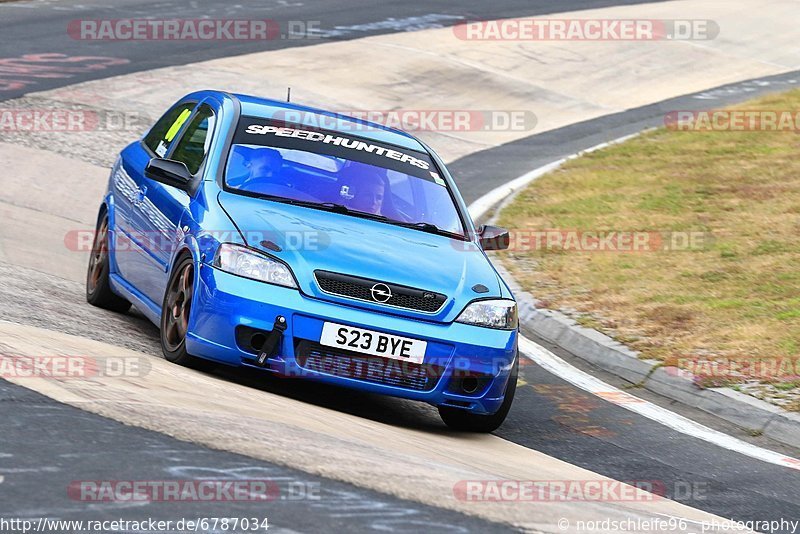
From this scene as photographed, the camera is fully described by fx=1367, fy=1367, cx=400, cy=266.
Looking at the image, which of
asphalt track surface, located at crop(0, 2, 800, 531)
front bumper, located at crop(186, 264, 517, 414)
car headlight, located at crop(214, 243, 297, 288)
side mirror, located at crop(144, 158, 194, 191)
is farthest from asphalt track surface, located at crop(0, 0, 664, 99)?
front bumper, located at crop(186, 264, 517, 414)

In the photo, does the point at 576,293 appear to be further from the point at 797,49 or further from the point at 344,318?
the point at 797,49

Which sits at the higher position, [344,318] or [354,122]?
[354,122]

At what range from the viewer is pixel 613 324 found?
997 cm

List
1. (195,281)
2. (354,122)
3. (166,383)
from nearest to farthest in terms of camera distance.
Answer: (166,383), (195,281), (354,122)

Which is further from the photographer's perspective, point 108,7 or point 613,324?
point 108,7

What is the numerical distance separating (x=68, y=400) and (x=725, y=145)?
12830 millimetres

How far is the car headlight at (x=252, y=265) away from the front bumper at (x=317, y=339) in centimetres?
4

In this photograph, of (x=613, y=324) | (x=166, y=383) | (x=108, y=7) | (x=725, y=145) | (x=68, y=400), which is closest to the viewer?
(x=68, y=400)

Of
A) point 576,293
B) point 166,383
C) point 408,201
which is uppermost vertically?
point 408,201

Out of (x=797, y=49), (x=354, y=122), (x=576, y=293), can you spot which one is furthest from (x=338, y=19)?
(x=354, y=122)

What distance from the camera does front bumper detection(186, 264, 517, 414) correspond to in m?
6.82

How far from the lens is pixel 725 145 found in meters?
17.3

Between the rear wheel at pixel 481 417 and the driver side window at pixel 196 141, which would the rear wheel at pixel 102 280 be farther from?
the rear wheel at pixel 481 417

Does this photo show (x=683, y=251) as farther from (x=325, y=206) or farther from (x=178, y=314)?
(x=178, y=314)
